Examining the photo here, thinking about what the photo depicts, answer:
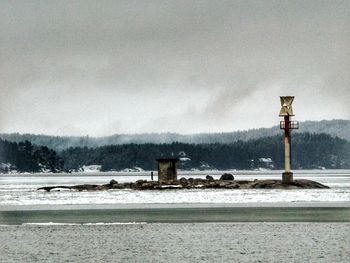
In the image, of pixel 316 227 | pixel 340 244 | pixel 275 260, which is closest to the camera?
pixel 275 260

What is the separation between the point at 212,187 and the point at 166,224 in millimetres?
60787

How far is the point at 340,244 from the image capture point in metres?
21.1

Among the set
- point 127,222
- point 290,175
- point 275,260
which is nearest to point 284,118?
point 290,175

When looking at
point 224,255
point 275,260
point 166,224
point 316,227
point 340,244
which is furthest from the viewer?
point 166,224

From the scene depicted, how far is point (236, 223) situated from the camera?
29.1 m

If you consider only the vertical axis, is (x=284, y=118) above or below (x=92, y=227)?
above

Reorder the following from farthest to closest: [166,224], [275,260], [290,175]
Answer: [290,175] → [166,224] → [275,260]

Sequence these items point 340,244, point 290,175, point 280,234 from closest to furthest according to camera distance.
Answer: point 340,244 → point 280,234 → point 290,175

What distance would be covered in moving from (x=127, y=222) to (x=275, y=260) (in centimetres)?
1324

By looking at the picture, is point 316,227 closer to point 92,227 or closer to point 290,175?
point 92,227

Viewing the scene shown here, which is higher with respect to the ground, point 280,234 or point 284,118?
point 284,118

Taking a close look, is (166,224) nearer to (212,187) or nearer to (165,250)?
(165,250)

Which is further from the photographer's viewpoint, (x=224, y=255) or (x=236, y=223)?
(x=236, y=223)

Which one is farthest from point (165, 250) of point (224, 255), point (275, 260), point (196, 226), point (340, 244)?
point (196, 226)
